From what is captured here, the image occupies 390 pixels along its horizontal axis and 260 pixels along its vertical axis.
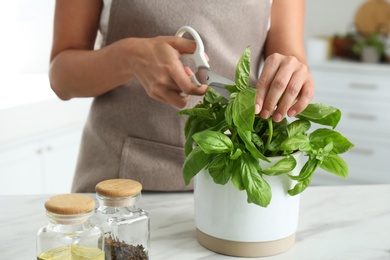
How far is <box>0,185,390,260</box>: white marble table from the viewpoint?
0.88 metres

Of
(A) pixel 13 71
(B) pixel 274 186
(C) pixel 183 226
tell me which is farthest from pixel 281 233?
(A) pixel 13 71

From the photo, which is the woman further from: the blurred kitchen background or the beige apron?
the blurred kitchen background

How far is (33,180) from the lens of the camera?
2.49 metres

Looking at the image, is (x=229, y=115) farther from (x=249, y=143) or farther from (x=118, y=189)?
(x=118, y=189)

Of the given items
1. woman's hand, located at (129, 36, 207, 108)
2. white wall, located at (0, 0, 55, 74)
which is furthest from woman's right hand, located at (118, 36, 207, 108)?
white wall, located at (0, 0, 55, 74)

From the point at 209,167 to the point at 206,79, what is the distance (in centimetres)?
20

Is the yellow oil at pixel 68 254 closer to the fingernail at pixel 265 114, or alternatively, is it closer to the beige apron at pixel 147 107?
the fingernail at pixel 265 114

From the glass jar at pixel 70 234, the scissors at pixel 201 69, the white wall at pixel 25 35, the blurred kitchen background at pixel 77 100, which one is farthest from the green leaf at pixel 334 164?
the white wall at pixel 25 35

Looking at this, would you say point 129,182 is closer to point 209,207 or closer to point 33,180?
point 209,207

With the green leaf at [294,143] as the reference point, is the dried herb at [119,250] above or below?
below

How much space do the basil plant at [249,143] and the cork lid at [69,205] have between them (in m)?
0.17

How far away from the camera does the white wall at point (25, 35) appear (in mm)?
2846

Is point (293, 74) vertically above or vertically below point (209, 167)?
above

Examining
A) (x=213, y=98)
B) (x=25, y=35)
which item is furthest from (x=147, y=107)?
(x=25, y=35)
